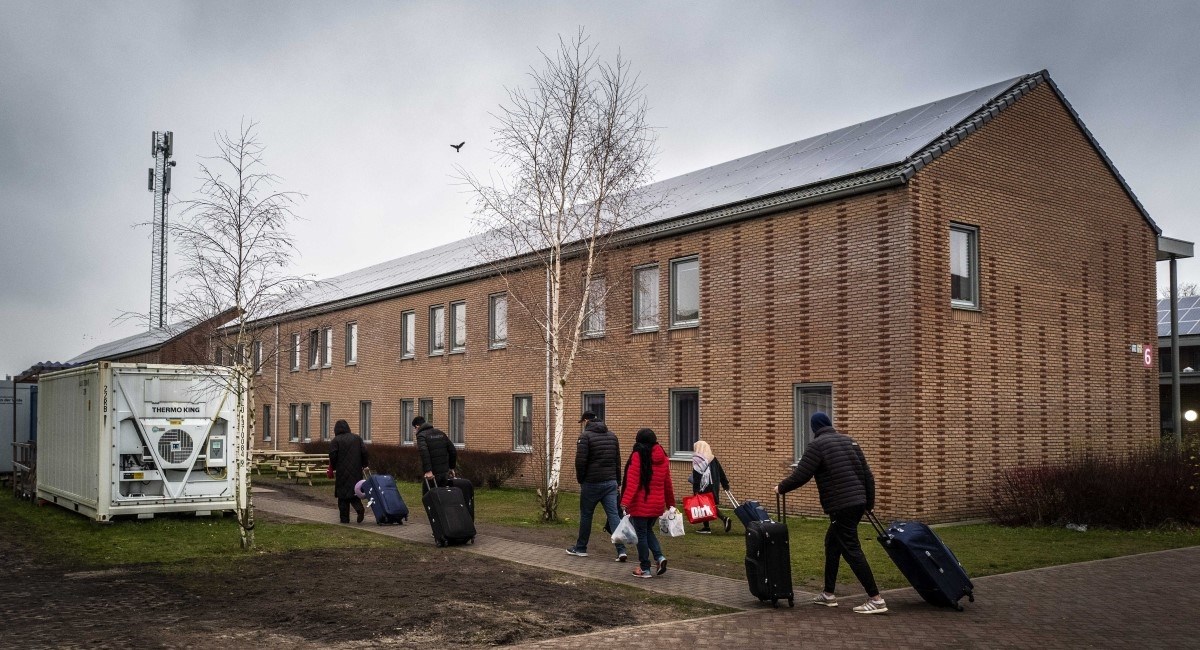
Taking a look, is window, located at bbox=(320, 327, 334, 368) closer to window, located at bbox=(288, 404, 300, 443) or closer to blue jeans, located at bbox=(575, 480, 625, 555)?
window, located at bbox=(288, 404, 300, 443)

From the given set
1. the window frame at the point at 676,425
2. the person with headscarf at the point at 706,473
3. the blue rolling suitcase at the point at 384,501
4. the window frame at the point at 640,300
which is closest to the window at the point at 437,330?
the window frame at the point at 640,300

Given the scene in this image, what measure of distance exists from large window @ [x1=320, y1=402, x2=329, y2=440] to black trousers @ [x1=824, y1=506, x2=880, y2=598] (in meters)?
31.5

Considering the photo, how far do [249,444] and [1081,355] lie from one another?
50.6 ft

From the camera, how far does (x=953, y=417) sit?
17.5 m

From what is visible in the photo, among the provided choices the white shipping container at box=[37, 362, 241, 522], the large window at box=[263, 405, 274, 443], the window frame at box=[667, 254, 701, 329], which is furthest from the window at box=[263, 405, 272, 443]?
the window frame at box=[667, 254, 701, 329]

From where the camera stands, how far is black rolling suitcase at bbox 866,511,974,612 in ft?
30.7

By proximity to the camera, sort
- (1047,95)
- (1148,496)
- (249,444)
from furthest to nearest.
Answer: (1047,95), (1148,496), (249,444)

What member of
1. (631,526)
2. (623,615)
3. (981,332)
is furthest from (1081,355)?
(623,615)

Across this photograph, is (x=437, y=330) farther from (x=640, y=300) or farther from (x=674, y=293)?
(x=674, y=293)

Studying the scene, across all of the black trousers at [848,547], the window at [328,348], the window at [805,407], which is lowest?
the black trousers at [848,547]

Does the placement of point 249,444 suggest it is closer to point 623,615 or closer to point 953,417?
point 623,615

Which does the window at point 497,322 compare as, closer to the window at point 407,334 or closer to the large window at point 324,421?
the window at point 407,334

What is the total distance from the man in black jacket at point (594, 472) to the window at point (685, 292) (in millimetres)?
8442

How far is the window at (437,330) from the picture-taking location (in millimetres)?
31016
